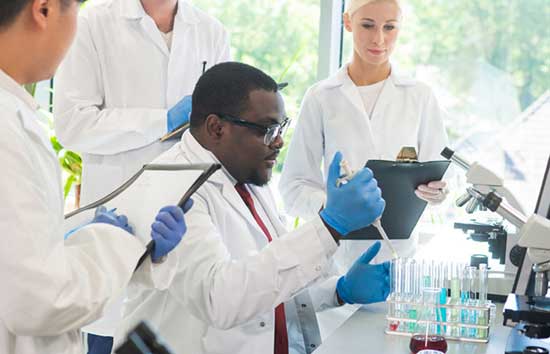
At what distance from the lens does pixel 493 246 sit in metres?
2.24

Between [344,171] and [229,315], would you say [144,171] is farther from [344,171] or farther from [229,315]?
[344,171]

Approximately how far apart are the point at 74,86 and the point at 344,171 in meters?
1.07

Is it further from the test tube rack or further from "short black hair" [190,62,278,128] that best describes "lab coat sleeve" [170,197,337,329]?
"short black hair" [190,62,278,128]

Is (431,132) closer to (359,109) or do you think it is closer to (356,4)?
(359,109)

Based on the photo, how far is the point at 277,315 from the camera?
1935 mm

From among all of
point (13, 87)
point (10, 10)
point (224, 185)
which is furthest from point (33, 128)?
point (224, 185)

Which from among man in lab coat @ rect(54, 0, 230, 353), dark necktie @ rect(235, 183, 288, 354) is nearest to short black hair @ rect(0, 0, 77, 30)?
dark necktie @ rect(235, 183, 288, 354)

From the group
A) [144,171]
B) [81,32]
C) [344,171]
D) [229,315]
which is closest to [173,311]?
[229,315]

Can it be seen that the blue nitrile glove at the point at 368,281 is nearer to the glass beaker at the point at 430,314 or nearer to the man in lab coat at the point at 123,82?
the glass beaker at the point at 430,314

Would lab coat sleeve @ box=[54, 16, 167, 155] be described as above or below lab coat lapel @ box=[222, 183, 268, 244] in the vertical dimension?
above

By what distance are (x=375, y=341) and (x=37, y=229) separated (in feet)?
2.81

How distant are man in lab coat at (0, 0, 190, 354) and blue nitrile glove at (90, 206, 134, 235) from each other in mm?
112

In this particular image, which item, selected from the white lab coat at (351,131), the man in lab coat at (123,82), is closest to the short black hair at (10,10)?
the man in lab coat at (123,82)

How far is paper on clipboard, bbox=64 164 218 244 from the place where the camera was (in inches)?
59.7
